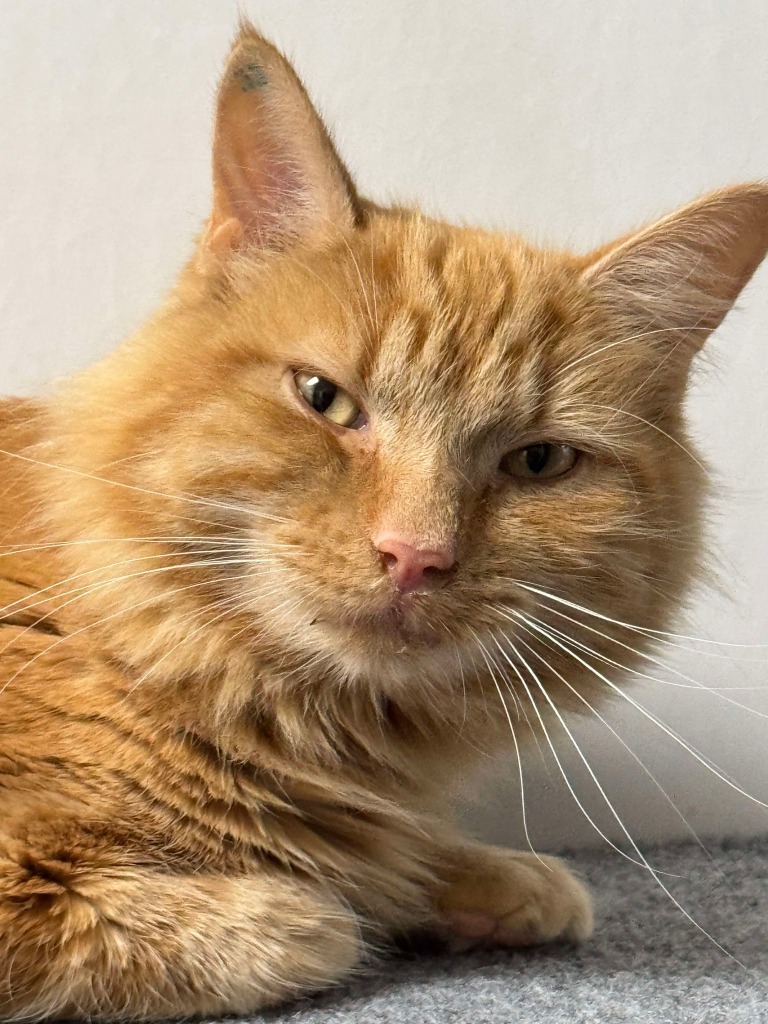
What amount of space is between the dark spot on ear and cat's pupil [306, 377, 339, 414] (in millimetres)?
336

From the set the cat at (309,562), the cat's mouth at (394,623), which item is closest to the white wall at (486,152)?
the cat at (309,562)

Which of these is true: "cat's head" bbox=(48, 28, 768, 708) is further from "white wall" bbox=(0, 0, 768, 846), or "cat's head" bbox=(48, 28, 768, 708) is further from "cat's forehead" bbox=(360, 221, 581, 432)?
"white wall" bbox=(0, 0, 768, 846)

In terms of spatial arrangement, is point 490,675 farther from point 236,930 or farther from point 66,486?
point 66,486

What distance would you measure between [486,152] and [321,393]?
97cm

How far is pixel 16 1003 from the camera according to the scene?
1.02 metres

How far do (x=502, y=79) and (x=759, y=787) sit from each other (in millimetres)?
1403

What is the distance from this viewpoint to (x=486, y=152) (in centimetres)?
190

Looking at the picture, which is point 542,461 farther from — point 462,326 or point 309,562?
point 309,562

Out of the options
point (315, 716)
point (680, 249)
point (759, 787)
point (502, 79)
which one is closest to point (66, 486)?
point (315, 716)

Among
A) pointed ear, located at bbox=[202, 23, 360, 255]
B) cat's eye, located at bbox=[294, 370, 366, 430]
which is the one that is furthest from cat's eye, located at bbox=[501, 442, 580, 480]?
pointed ear, located at bbox=[202, 23, 360, 255]

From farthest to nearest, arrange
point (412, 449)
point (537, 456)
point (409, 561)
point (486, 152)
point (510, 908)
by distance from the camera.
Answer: point (486, 152) < point (510, 908) < point (537, 456) < point (412, 449) < point (409, 561)

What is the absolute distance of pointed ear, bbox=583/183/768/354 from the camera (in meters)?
1.23

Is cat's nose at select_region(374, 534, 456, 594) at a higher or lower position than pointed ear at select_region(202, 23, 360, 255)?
lower

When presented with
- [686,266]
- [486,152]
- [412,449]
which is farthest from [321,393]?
[486,152]
